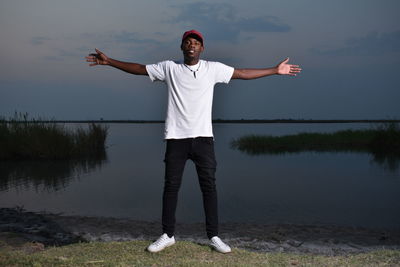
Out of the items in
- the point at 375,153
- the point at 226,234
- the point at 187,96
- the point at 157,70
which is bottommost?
the point at 226,234

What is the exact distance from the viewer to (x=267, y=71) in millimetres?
3977

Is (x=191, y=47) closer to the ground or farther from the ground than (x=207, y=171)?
farther from the ground

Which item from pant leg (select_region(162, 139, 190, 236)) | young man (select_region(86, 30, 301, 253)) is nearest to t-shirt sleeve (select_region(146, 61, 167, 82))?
young man (select_region(86, 30, 301, 253))

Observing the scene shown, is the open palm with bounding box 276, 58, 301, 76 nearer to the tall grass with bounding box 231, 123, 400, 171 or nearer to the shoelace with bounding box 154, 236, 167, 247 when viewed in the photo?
the shoelace with bounding box 154, 236, 167, 247

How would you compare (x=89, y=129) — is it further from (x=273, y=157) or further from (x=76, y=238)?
(x=76, y=238)

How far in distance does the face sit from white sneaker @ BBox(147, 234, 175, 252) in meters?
1.77

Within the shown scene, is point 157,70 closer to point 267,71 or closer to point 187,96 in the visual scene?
point 187,96

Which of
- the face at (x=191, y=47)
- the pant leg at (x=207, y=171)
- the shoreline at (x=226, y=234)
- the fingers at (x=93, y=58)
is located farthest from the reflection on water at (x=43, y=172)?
the face at (x=191, y=47)

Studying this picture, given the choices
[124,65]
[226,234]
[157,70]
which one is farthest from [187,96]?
[226,234]

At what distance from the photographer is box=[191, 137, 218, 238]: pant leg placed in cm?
374

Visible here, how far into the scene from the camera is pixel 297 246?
5.21m

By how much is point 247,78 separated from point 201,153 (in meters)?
0.90

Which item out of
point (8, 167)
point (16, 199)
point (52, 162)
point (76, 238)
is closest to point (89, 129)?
point (52, 162)

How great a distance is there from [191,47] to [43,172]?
10.4 metres
